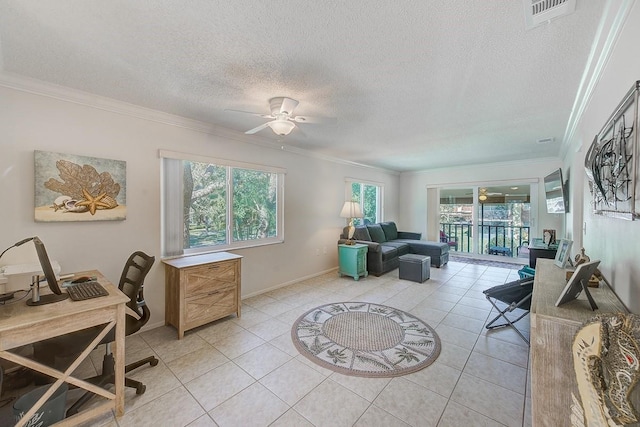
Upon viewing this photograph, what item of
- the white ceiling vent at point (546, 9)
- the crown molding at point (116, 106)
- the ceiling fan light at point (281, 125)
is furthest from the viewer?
the ceiling fan light at point (281, 125)

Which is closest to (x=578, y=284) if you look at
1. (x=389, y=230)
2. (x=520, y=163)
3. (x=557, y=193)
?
(x=557, y=193)

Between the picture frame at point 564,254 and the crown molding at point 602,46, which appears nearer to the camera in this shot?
the crown molding at point 602,46

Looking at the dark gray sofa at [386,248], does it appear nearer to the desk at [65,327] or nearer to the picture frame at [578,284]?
the picture frame at [578,284]

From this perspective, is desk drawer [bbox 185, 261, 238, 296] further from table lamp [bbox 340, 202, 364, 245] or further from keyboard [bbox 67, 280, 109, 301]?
table lamp [bbox 340, 202, 364, 245]

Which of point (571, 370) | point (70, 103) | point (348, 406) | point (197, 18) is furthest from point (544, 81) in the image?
point (70, 103)

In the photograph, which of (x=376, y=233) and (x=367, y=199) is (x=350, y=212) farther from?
(x=367, y=199)

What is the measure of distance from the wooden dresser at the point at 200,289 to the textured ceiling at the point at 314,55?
1725 mm

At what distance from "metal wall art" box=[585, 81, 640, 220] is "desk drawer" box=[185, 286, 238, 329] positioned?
3307mm

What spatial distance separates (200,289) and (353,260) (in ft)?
8.91

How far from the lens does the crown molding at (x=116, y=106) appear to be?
2.19 metres

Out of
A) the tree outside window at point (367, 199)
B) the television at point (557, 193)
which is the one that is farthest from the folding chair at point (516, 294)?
the tree outside window at point (367, 199)

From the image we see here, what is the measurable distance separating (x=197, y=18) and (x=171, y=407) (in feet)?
8.33

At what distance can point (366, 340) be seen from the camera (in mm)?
2672

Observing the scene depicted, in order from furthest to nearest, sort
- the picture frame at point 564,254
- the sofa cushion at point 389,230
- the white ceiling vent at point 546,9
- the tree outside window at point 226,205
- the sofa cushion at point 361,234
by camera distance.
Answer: the sofa cushion at point 389,230
the sofa cushion at point 361,234
the tree outside window at point 226,205
the picture frame at point 564,254
the white ceiling vent at point 546,9
